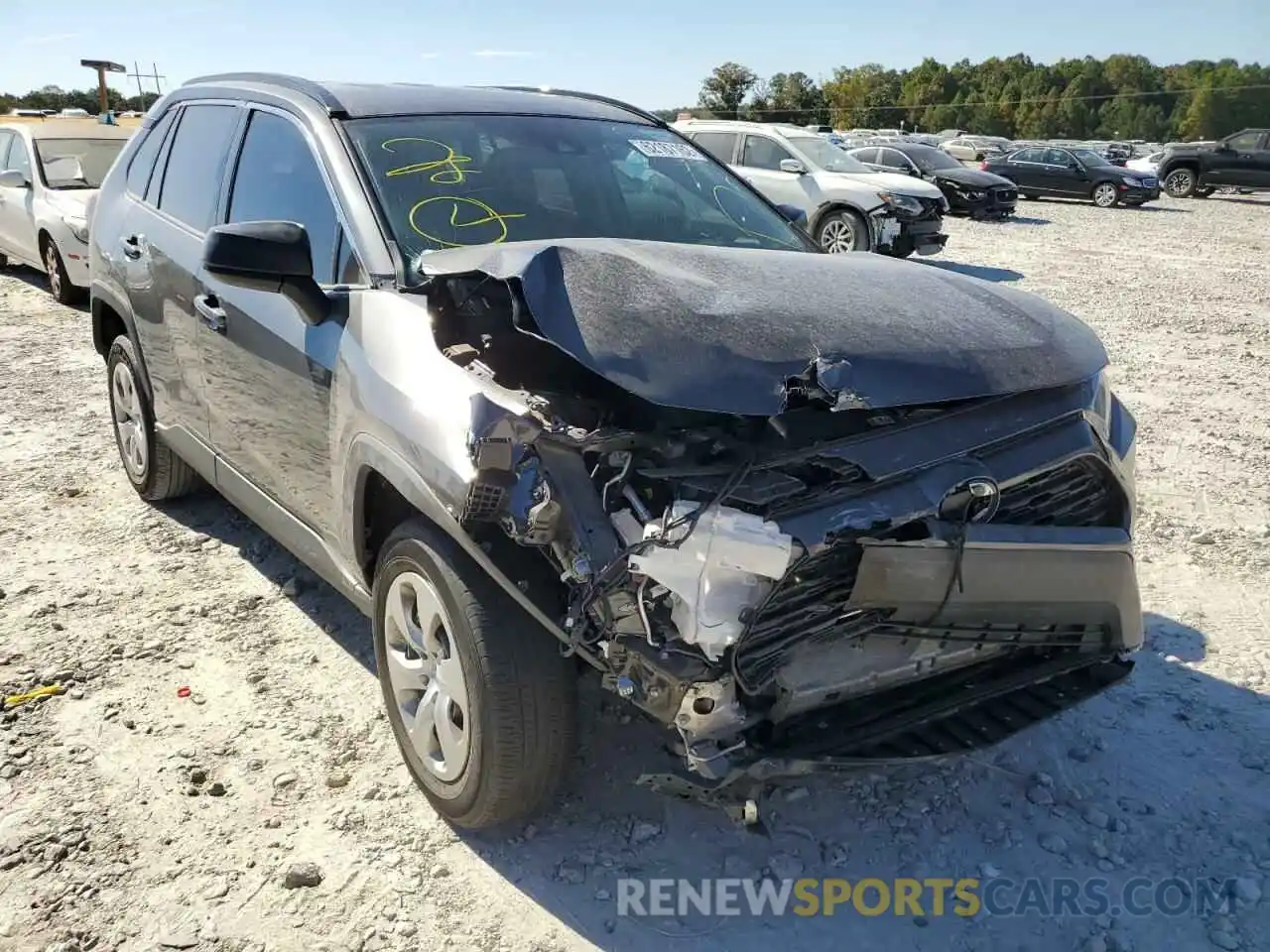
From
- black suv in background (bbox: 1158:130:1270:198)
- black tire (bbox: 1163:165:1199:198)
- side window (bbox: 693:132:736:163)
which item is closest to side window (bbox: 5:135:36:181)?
side window (bbox: 693:132:736:163)

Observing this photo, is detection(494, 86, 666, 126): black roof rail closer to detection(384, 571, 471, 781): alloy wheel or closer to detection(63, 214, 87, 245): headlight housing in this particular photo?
detection(384, 571, 471, 781): alloy wheel

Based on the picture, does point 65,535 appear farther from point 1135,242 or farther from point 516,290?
point 1135,242

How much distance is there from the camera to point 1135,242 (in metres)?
15.7

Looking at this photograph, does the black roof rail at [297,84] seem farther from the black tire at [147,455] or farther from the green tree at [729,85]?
the green tree at [729,85]

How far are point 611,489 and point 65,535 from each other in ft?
11.4

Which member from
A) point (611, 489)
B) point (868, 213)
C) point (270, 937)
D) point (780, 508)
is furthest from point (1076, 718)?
point (868, 213)

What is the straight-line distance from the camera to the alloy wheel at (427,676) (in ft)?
8.38

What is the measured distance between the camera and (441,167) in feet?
10.6

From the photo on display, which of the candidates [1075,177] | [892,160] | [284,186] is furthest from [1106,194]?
[284,186]

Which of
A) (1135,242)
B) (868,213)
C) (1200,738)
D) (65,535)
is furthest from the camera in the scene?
(1135,242)

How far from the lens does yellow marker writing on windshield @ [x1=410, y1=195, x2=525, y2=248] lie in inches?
118

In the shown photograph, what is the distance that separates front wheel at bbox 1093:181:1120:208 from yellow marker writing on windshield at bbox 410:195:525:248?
2255 centimetres

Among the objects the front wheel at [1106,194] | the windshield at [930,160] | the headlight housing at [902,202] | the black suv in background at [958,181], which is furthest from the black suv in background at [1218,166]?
the headlight housing at [902,202]

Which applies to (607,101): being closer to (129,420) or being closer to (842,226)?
(129,420)
